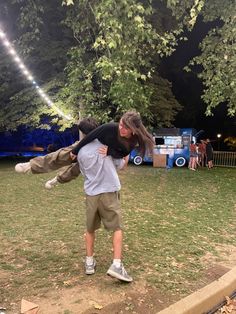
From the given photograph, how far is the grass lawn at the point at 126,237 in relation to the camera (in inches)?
156

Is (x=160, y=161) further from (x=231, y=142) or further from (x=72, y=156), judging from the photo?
(x=72, y=156)

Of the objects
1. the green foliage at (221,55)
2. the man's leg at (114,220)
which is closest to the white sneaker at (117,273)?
the man's leg at (114,220)

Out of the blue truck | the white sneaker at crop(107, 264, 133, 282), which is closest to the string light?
the blue truck

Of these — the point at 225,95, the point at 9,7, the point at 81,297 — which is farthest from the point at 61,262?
the point at 9,7

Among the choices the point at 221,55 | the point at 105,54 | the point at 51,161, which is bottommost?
the point at 51,161

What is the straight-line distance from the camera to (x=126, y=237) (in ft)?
18.1

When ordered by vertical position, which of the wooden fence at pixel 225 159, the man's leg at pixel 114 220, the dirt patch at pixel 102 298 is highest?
the man's leg at pixel 114 220

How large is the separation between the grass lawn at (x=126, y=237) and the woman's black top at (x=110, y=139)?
4.47ft

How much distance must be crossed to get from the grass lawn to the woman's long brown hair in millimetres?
1413

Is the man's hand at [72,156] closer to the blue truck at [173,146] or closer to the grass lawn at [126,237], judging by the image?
the grass lawn at [126,237]

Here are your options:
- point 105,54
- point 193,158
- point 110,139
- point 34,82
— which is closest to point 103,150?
point 110,139

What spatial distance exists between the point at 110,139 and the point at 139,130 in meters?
0.31

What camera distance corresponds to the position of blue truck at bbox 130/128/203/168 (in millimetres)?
18906

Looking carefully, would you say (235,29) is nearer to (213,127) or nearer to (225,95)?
(225,95)
